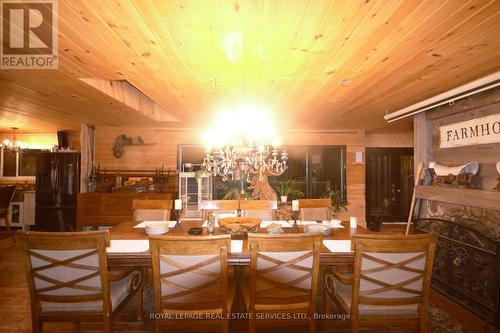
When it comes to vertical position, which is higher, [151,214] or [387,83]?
[387,83]

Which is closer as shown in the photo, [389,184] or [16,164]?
[16,164]

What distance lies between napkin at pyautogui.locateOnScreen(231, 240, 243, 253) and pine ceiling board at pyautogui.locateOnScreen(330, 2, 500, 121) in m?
2.00

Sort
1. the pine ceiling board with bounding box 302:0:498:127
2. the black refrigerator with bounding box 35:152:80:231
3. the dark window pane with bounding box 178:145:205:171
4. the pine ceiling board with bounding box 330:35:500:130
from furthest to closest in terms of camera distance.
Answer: the dark window pane with bounding box 178:145:205:171 < the black refrigerator with bounding box 35:152:80:231 < the pine ceiling board with bounding box 330:35:500:130 < the pine ceiling board with bounding box 302:0:498:127

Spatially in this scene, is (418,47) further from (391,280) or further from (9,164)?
(9,164)

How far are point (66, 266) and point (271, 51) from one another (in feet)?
6.61

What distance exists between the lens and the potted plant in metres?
5.61

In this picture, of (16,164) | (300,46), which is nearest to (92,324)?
(300,46)

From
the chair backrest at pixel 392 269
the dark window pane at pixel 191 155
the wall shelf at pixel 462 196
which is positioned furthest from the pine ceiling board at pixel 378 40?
the dark window pane at pixel 191 155

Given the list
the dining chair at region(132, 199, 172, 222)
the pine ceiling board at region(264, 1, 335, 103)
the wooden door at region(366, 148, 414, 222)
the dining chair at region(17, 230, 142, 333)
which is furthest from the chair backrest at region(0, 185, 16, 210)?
the wooden door at region(366, 148, 414, 222)

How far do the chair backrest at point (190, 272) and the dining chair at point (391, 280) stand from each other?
826mm

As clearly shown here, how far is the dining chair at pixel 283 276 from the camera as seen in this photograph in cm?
157

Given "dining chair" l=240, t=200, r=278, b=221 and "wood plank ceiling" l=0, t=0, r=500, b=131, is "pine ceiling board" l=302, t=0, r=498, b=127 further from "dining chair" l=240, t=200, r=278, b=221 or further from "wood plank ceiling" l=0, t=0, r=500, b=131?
"dining chair" l=240, t=200, r=278, b=221

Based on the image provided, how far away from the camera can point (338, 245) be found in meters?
2.00

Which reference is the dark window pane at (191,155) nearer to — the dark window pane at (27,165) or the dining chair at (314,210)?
the dining chair at (314,210)
